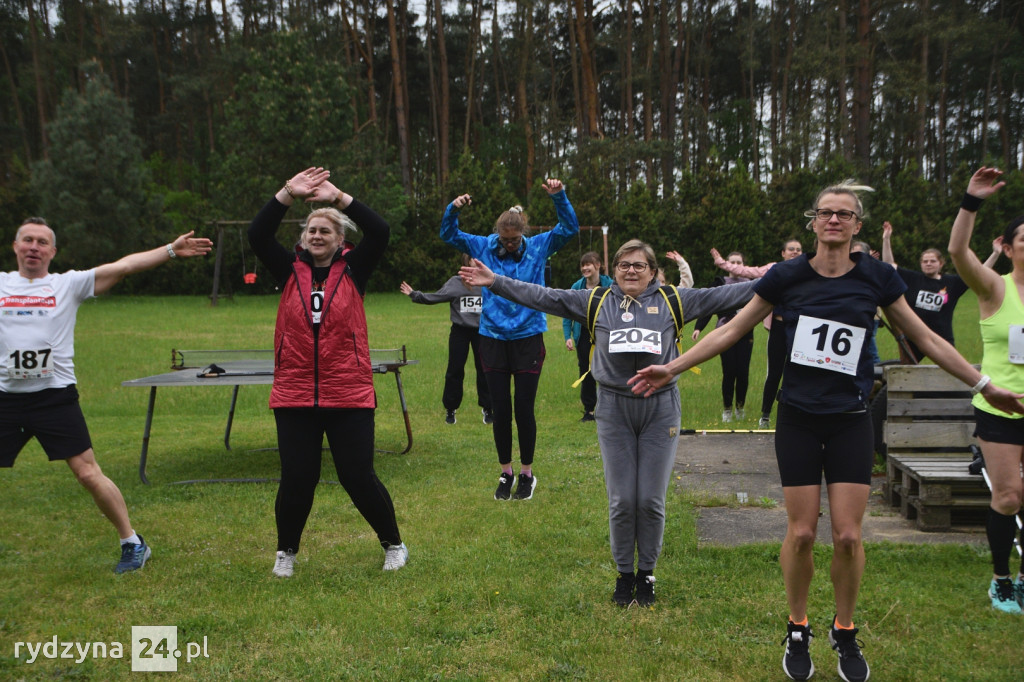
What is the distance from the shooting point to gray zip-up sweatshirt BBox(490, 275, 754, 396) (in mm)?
4793

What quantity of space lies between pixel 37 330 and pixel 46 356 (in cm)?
17

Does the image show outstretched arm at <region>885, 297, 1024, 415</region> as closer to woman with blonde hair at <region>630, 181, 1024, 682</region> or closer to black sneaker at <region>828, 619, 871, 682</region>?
woman with blonde hair at <region>630, 181, 1024, 682</region>

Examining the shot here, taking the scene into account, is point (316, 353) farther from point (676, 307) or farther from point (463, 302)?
point (463, 302)

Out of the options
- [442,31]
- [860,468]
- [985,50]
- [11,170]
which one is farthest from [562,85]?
[860,468]

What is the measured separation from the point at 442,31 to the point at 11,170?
2276cm

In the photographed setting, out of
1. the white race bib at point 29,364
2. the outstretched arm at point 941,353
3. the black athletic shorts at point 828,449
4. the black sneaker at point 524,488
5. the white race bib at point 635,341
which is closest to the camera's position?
the black athletic shorts at point 828,449

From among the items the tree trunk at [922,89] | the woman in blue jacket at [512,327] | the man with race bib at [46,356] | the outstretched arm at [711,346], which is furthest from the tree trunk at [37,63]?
the outstretched arm at [711,346]

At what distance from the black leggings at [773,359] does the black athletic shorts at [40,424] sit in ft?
22.1

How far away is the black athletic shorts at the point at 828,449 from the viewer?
3834 mm

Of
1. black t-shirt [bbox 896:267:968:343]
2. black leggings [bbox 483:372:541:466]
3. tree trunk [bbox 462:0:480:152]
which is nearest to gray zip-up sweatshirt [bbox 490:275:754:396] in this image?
black leggings [bbox 483:372:541:466]

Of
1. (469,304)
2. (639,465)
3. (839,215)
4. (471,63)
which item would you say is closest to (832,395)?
(839,215)

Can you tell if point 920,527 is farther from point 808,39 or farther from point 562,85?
point 562,85

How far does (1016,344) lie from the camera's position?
15.3 feet

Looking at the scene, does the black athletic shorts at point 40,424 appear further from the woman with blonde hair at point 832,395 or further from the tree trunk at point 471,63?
the tree trunk at point 471,63
